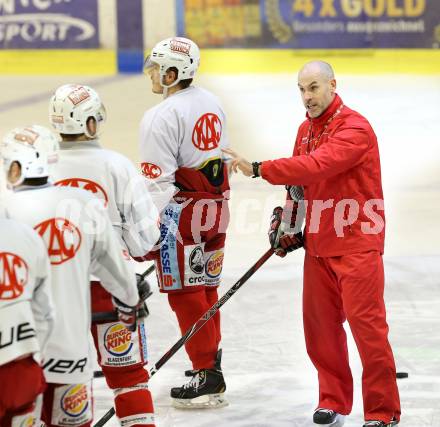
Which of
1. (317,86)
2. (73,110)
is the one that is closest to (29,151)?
(73,110)

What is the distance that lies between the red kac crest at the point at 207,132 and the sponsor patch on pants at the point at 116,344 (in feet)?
3.65

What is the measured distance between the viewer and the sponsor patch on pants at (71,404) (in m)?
3.58

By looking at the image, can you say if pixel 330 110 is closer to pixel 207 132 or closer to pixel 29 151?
pixel 207 132

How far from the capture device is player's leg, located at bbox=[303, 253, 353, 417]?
15.1ft

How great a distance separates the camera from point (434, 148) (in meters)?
10.1

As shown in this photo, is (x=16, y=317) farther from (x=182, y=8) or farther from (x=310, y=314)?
(x=182, y=8)

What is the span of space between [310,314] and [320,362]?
19 cm

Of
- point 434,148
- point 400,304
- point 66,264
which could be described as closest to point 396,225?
point 400,304

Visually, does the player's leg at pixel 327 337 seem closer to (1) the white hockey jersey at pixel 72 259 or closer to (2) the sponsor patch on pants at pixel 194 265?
(2) the sponsor patch on pants at pixel 194 265

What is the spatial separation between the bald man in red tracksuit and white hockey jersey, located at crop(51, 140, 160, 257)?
1.56 ft

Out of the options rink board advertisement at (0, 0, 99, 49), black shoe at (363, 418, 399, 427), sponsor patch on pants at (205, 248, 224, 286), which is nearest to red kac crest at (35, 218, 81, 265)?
black shoe at (363, 418, 399, 427)

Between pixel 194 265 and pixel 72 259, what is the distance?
159 cm

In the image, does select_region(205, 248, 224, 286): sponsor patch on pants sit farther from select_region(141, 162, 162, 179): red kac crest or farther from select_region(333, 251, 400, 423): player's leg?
select_region(333, 251, 400, 423): player's leg

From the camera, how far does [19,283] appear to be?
3.14m
